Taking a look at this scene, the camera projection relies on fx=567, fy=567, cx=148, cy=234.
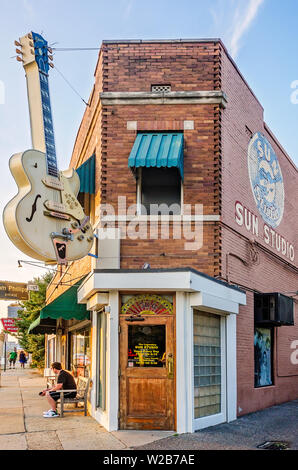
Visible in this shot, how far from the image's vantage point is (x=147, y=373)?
10.7 m

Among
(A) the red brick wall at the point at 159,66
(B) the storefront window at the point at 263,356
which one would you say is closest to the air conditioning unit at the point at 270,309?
(B) the storefront window at the point at 263,356

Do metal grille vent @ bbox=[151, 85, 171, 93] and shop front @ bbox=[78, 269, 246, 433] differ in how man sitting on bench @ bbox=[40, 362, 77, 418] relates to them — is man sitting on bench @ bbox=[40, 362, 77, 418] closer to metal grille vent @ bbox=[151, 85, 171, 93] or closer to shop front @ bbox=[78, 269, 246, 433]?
shop front @ bbox=[78, 269, 246, 433]

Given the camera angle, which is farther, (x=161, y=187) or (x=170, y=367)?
(x=161, y=187)

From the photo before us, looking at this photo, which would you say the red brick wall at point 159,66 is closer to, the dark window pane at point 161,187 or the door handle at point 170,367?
the dark window pane at point 161,187

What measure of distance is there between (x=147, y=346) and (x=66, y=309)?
8.28ft

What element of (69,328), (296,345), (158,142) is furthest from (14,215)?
(296,345)

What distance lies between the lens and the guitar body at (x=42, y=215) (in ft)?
32.4

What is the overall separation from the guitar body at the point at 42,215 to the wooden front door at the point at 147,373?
6.00 feet

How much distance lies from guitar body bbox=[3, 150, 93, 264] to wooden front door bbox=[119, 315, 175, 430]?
1.83 metres

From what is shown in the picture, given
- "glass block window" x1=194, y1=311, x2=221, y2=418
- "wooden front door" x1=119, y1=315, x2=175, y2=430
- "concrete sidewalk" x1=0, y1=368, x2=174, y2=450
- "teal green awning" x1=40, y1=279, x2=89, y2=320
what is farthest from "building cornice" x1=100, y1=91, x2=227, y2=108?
"concrete sidewalk" x1=0, y1=368, x2=174, y2=450

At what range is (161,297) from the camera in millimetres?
11000

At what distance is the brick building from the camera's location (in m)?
10.7

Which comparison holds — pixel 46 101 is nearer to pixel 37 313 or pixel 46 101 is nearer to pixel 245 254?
pixel 245 254

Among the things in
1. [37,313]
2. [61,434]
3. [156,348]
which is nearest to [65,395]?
[61,434]
